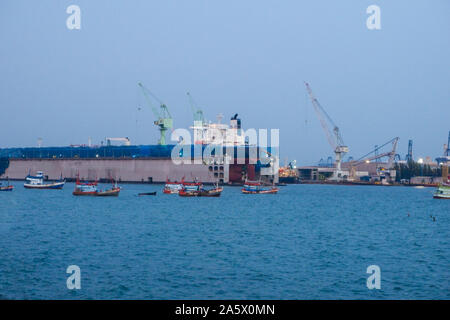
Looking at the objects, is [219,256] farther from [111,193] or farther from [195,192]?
[195,192]

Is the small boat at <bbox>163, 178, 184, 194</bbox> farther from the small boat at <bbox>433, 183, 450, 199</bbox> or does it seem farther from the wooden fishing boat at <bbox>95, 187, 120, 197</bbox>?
the small boat at <bbox>433, 183, 450, 199</bbox>

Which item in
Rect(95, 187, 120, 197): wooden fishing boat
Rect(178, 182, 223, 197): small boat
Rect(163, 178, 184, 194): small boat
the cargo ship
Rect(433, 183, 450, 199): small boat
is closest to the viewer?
Rect(95, 187, 120, 197): wooden fishing boat

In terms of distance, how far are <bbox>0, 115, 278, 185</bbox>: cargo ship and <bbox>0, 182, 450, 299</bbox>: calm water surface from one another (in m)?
65.3

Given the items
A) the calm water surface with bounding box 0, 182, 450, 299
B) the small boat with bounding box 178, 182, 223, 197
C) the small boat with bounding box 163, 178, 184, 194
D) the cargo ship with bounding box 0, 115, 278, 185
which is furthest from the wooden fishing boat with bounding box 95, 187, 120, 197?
the cargo ship with bounding box 0, 115, 278, 185

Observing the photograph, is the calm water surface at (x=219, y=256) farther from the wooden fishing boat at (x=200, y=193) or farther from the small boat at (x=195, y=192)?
the small boat at (x=195, y=192)

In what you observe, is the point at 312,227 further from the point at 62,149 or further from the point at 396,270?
the point at 62,149

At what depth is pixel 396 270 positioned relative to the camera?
2591cm

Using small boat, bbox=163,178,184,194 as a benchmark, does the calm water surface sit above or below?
below

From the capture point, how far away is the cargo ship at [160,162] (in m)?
118

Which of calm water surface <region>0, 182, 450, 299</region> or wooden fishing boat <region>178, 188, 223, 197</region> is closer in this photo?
calm water surface <region>0, 182, 450, 299</region>

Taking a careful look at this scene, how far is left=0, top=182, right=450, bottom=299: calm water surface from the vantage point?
21.2 metres
